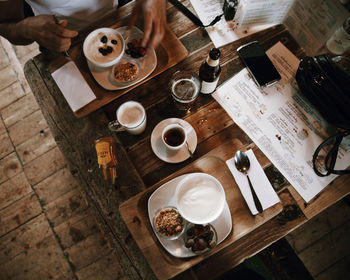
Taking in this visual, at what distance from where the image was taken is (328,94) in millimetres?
1142

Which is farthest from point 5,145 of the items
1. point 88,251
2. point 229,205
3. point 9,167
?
point 229,205

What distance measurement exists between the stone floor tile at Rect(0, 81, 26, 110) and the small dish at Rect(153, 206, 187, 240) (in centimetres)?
235

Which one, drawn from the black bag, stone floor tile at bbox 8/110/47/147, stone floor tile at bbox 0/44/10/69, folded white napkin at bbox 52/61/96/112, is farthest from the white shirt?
stone floor tile at bbox 0/44/10/69

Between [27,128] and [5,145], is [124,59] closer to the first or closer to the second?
[27,128]

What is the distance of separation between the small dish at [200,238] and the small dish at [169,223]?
0.13 ft

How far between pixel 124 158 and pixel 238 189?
0.61 metres

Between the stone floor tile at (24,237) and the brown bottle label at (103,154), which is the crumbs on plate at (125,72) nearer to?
the brown bottle label at (103,154)

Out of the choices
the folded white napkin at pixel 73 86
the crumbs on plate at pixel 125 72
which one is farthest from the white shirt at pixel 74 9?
the crumbs on plate at pixel 125 72

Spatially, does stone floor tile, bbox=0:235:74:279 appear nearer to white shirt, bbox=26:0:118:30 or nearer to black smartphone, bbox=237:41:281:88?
white shirt, bbox=26:0:118:30

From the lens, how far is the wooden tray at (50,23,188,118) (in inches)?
51.2

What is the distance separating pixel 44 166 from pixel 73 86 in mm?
1445

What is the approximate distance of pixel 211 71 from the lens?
123 centimetres

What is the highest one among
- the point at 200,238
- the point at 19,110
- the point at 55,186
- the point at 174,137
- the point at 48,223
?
the point at 174,137

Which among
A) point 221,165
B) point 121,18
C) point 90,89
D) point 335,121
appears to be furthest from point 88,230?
point 335,121
